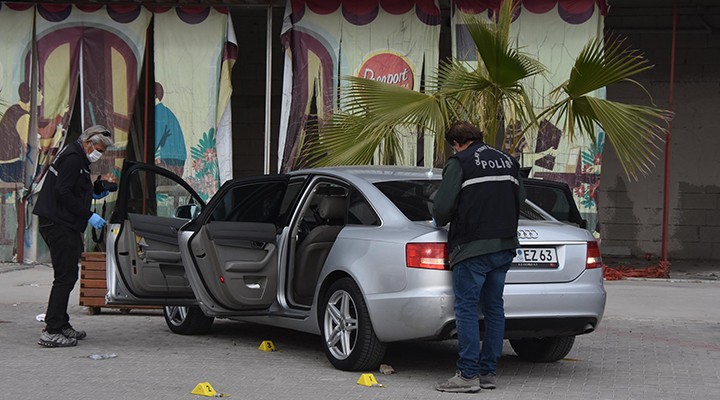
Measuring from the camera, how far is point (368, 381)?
6770 millimetres

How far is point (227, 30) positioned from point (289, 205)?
654 centimetres

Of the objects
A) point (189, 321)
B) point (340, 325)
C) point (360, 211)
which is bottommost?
point (189, 321)

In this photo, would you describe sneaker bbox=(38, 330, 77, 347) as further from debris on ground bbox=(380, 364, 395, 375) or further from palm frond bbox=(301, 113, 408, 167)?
palm frond bbox=(301, 113, 408, 167)

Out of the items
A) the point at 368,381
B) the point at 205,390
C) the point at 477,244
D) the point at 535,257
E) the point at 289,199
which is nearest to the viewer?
the point at 205,390

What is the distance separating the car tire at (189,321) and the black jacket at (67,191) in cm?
121

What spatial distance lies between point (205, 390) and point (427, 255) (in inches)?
64.2

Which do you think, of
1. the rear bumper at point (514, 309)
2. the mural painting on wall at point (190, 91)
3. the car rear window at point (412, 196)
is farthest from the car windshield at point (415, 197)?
the mural painting on wall at point (190, 91)

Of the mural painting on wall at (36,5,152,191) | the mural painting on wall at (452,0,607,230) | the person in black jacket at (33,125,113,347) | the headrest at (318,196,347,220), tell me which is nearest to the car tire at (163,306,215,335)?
the person in black jacket at (33,125,113,347)

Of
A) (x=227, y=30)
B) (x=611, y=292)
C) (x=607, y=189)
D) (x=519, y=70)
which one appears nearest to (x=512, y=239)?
(x=519, y=70)

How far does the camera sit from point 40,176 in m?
14.7

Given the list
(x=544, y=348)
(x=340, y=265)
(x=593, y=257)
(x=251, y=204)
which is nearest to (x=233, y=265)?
(x=251, y=204)

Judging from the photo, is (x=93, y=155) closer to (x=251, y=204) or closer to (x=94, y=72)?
(x=251, y=204)

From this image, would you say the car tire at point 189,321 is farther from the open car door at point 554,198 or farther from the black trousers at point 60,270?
the open car door at point 554,198

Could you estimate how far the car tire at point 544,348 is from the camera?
7.72 metres
